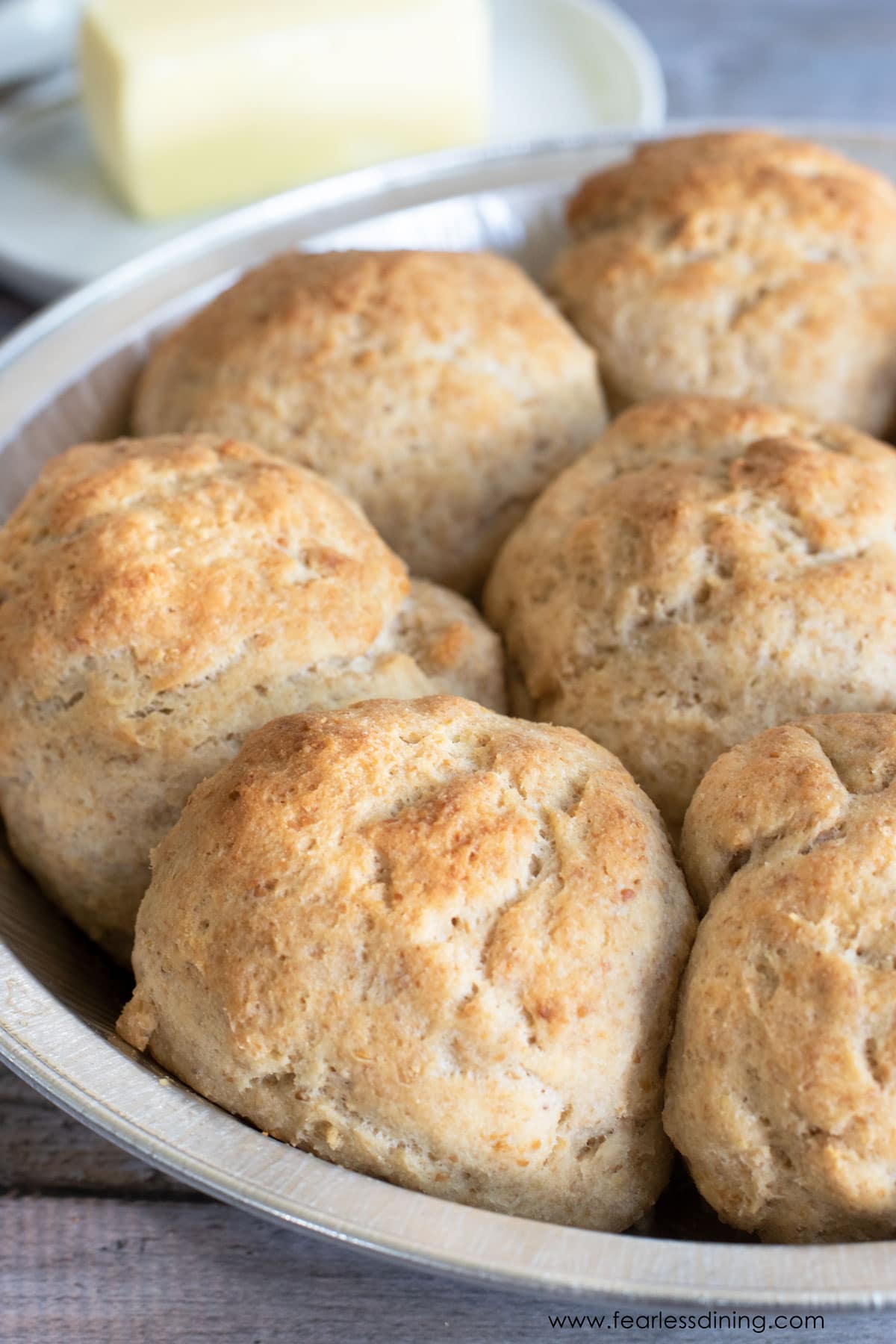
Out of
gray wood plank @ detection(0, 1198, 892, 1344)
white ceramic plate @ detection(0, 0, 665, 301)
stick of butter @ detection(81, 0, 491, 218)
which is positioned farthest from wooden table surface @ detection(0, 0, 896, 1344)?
stick of butter @ detection(81, 0, 491, 218)

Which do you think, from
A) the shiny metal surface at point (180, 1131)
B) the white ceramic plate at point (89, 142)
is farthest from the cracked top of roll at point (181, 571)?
the white ceramic plate at point (89, 142)

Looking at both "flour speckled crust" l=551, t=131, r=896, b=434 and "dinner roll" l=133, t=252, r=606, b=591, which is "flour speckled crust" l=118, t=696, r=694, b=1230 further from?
"flour speckled crust" l=551, t=131, r=896, b=434

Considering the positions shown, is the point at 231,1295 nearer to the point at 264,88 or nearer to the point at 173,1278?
the point at 173,1278

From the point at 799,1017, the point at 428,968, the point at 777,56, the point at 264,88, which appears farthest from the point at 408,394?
the point at 777,56

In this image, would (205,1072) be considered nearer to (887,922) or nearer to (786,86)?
(887,922)

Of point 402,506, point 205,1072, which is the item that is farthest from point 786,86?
point 205,1072

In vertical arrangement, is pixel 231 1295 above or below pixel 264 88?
below
